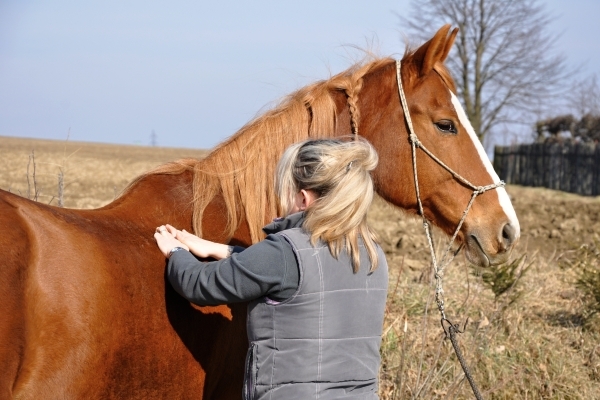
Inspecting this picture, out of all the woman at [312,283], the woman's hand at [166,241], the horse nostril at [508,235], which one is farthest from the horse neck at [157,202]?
the horse nostril at [508,235]

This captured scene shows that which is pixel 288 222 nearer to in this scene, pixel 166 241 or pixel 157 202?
pixel 166 241

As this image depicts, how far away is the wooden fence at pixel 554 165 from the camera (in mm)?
22836

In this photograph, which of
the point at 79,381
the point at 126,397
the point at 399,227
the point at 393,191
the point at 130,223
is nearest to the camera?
the point at 79,381

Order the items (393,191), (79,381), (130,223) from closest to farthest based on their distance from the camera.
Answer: (79,381) < (130,223) < (393,191)

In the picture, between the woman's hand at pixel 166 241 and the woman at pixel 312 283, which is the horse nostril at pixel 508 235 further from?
the woman's hand at pixel 166 241

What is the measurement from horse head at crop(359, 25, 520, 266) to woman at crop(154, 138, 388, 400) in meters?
1.10

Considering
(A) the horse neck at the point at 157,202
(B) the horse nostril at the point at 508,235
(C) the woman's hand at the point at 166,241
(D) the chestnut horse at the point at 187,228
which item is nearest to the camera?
(D) the chestnut horse at the point at 187,228

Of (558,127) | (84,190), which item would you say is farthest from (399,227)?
(558,127)

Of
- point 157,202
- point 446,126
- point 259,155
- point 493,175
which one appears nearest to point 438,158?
point 446,126

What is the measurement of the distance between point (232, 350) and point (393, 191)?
124cm

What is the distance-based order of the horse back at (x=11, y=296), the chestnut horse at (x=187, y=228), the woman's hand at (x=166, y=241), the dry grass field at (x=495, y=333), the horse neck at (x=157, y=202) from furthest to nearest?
the dry grass field at (x=495, y=333)
the horse neck at (x=157, y=202)
the woman's hand at (x=166, y=241)
the chestnut horse at (x=187, y=228)
the horse back at (x=11, y=296)

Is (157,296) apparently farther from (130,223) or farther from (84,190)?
(84,190)

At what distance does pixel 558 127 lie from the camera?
2980 cm

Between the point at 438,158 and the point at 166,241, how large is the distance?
1.57 m
